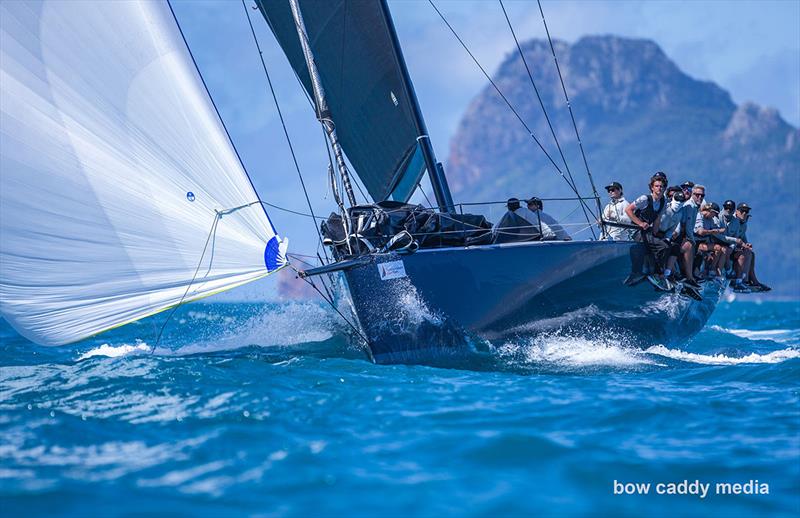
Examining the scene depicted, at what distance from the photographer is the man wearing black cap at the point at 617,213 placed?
10031 millimetres

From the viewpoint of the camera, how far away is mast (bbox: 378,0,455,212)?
412 inches

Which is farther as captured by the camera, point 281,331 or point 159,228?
point 281,331

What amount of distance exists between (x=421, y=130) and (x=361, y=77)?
124 cm

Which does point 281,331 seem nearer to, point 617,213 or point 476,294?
point 476,294

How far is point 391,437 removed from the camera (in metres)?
5.47

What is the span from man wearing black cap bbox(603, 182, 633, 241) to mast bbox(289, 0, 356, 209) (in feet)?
10.1

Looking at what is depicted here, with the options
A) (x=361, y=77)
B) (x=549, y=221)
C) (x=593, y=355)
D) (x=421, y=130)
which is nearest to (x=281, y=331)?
(x=421, y=130)

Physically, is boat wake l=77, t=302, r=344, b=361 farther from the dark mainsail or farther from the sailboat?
the dark mainsail

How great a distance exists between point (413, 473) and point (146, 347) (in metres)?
5.85

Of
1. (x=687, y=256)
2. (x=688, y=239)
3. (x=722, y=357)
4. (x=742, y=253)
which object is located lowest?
(x=722, y=357)

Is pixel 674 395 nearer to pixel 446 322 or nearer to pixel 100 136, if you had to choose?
pixel 446 322

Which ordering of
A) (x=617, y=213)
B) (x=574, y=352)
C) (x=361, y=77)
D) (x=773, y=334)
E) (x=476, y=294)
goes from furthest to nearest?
(x=773, y=334) < (x=361, y=77) < (x=617, y=213) < (x=574, y=352) < (x=476, y=294)

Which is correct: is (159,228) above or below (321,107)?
below

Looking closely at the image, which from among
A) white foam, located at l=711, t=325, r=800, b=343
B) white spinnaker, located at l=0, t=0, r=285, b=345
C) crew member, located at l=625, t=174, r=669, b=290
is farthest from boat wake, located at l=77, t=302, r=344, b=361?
white foam, located at l=711, t=325, r=800, b=343
